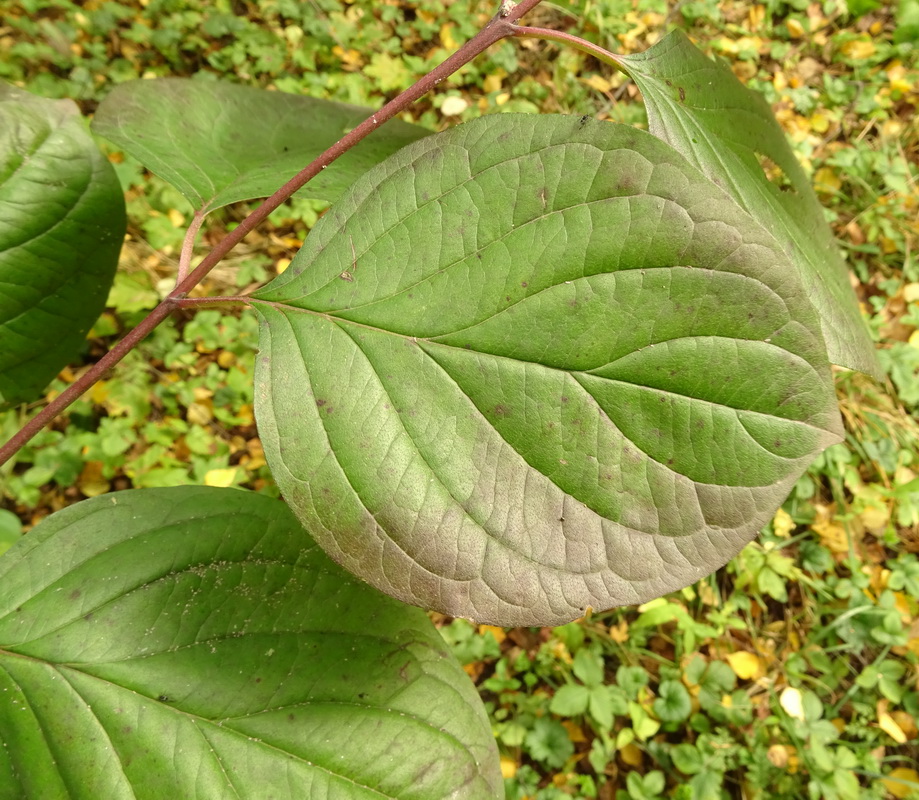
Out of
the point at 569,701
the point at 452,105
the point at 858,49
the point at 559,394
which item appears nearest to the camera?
the point at 559,394

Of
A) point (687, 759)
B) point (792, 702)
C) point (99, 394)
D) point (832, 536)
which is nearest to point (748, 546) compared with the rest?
point (832, 536)

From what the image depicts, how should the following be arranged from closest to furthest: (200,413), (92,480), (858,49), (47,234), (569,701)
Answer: (47,234) → (569,701) → (92,480) → (200,413) → (858,49)

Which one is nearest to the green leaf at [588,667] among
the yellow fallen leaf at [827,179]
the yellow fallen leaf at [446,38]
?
the yellow fallen leaf at [827,179]

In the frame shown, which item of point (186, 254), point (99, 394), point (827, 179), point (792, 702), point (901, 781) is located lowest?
point (901, 781)

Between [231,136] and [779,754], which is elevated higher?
[231,136]

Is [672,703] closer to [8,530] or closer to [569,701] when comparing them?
[569,701]

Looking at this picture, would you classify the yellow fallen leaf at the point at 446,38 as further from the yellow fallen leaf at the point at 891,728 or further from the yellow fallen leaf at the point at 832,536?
the yellow fallen leaf at the point at 891,728

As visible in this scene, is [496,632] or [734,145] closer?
[734,145]

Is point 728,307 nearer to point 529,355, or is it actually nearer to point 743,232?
point 743,232
